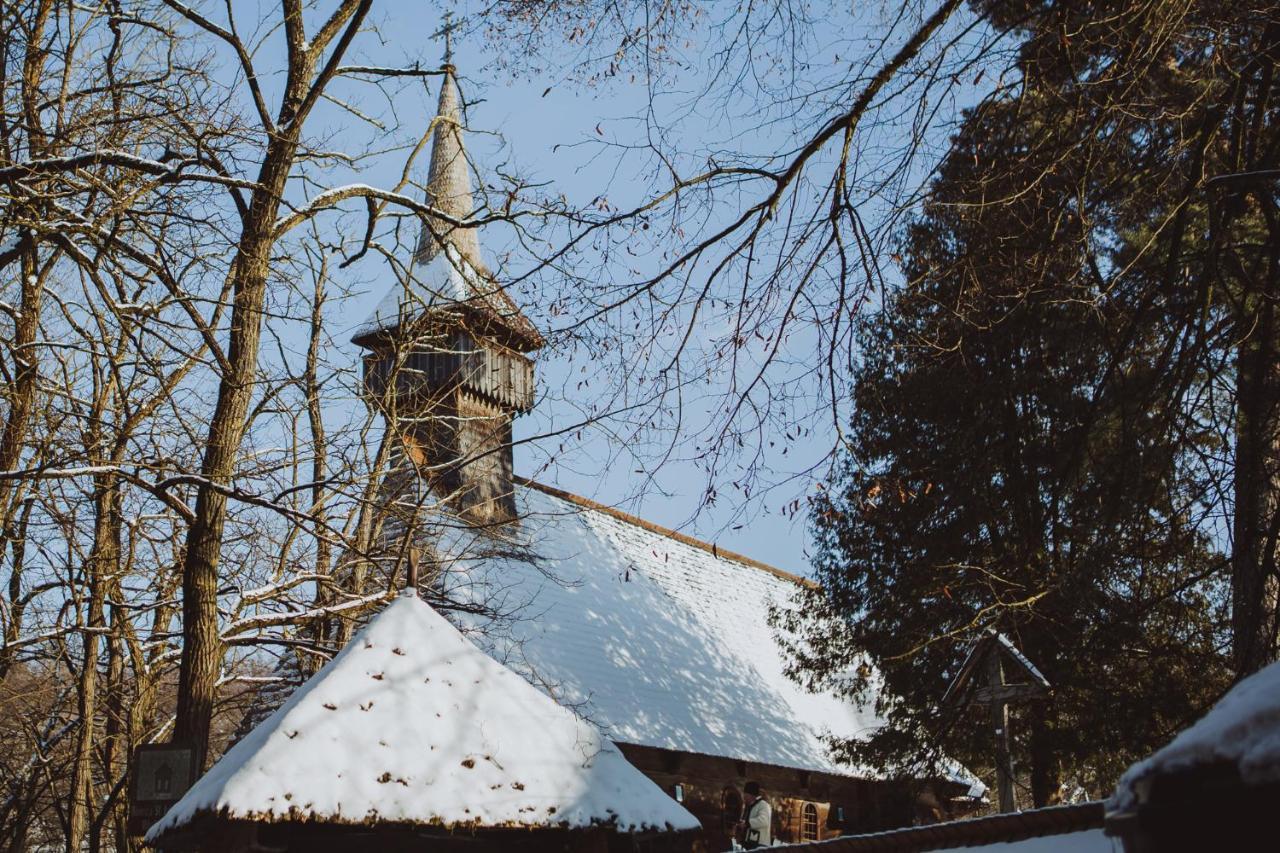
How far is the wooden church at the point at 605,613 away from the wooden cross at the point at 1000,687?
3266 mm

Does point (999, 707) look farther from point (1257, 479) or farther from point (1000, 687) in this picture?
point (1257, 479)

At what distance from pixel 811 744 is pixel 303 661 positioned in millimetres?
10974

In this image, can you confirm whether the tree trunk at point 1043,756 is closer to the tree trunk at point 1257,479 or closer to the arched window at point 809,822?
the arched window at point 809,822

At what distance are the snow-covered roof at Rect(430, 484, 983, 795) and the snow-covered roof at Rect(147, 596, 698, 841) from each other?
7.69 meters

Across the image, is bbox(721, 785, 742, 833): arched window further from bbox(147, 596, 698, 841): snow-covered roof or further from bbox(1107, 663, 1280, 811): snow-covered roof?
bbox(1107, 663, 1280, 811): snow-covered roof

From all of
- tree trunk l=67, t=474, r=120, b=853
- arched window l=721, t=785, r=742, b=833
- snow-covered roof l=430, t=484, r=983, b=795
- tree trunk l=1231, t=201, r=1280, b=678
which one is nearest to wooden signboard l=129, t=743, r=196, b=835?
tree trunk l=67, t=474, r=120, b=853

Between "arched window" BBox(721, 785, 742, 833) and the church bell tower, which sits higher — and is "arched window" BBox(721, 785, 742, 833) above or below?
below

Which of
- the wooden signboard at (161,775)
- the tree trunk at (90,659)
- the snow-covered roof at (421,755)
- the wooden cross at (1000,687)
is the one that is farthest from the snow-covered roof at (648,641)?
the snow-covered roof at (421,755)

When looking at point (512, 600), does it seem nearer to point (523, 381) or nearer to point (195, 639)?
point (523, 381)

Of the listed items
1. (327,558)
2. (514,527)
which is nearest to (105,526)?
(327,558)

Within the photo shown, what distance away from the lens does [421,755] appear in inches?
323

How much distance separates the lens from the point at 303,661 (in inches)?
664

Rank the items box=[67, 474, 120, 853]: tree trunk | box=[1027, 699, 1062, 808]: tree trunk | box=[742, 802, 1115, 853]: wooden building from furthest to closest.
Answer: box=[1027, 699, 1062, 808]: tree trunk
box=[67, 474, 120, 853]: tree trunk
box=[742, 802, 1115, 853]: wooden building

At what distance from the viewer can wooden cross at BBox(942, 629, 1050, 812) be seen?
12.5 metres
